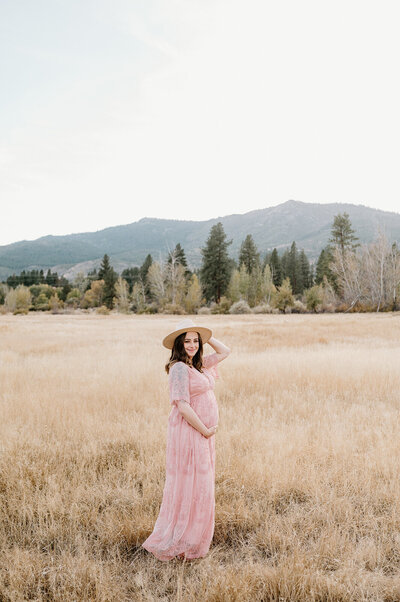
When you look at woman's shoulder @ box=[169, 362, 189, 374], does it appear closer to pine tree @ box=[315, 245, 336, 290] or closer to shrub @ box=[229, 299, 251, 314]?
shrub @ box=[229, 299, 251, 314]

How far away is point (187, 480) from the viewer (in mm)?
3012

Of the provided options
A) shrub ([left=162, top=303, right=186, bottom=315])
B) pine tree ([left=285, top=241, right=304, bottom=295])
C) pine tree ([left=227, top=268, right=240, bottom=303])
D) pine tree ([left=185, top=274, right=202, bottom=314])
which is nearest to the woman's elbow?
shrub ([left=162, top=303, right=186, bottom=315])

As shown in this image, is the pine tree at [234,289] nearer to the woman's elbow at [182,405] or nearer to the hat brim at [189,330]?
the hat brim at [189,330]

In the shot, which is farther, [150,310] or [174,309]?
[150,310]

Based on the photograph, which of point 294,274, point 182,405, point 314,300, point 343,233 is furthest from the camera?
point 294,274

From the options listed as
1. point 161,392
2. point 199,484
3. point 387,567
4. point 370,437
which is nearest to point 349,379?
point 370,437

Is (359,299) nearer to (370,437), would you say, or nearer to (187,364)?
(370,437)

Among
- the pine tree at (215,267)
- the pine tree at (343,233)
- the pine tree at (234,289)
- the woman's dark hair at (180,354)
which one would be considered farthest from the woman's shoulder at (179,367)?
the pine tree at (343,233)

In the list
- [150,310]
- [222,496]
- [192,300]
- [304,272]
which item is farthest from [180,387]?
[304,272]

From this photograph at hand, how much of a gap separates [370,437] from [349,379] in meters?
3.89

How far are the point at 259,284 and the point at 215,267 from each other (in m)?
10.3

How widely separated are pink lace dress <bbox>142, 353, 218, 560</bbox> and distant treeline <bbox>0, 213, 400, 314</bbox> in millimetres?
46905

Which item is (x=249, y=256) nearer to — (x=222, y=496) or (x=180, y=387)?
(x=222, y=496)

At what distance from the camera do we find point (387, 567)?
304 cm
